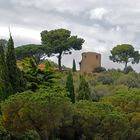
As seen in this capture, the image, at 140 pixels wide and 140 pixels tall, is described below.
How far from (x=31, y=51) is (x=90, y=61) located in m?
11.3

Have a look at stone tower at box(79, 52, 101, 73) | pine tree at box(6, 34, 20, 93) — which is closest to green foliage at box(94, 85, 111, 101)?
pine tree at box(6, 34, 20, 93)

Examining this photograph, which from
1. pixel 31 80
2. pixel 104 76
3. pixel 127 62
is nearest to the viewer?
pixel 31 80

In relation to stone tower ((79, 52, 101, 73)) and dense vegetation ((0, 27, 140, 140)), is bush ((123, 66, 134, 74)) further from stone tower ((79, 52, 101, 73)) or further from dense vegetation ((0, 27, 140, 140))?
dense vegetation ((0, 27, 140, 140))

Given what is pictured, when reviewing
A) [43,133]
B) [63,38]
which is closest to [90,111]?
[43,133]

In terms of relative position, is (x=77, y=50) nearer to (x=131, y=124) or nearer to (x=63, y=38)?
(x=63, y=38)

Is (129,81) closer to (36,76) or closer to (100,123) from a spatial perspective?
(36,76)

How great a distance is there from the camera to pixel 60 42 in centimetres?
6869

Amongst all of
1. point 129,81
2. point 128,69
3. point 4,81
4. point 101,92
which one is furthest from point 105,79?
point 4,81

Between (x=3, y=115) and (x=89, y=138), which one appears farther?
→ (x=89, y=138)

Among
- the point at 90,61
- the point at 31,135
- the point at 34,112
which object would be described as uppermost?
the point at 90,61

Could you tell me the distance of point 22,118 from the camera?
89.0 ft

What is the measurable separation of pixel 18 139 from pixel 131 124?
25.9 feet

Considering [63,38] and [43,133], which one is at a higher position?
[63,38]

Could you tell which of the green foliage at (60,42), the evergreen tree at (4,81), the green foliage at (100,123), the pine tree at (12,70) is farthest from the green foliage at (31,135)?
the green foliage at (60,42)
